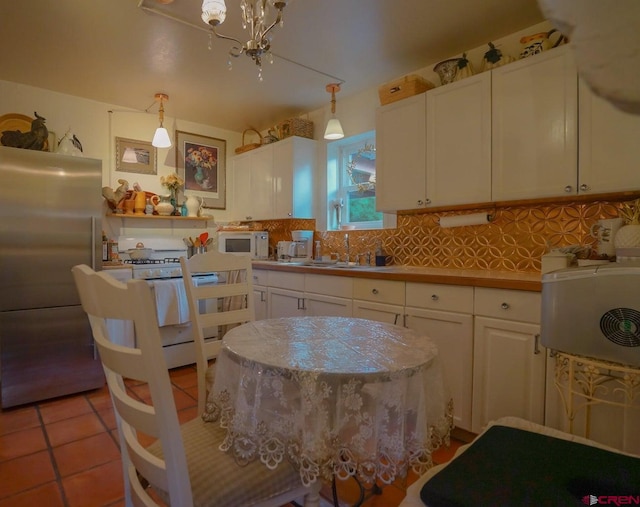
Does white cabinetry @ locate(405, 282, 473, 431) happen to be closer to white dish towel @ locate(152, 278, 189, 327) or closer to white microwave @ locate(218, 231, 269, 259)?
white dish towel @ locate(152, 278, 189, 327)

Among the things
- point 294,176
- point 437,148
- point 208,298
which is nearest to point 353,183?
point 294,176

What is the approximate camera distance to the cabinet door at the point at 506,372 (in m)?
1.69

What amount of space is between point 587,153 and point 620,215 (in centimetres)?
39

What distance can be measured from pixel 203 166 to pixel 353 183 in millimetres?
1882

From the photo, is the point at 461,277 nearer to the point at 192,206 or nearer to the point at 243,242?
the point at 243,242

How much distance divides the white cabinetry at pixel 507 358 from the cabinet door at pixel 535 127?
2.22ft

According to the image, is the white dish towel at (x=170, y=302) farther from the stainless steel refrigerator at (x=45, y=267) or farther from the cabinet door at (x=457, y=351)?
the cabinet door at (x=457, y=351)

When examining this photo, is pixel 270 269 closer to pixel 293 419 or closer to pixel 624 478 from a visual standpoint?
pixel 293 419

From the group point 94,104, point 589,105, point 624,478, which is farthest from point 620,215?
point 94,104

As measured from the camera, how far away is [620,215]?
1.88 m

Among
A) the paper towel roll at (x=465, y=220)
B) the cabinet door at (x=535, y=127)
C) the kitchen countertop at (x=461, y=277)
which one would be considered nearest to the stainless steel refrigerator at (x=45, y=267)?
the kitchen countertop at (x=461, y=277)

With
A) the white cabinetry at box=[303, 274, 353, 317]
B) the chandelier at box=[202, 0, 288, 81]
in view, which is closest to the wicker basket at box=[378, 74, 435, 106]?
the chandelier at box=[202, 0, 288, 81]

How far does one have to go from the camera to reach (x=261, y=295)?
3262 mm

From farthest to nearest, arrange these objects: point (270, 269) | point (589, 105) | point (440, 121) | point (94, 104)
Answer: point (94, 104) → point (270, 269) → point (440, 121) → point (589, 105)
